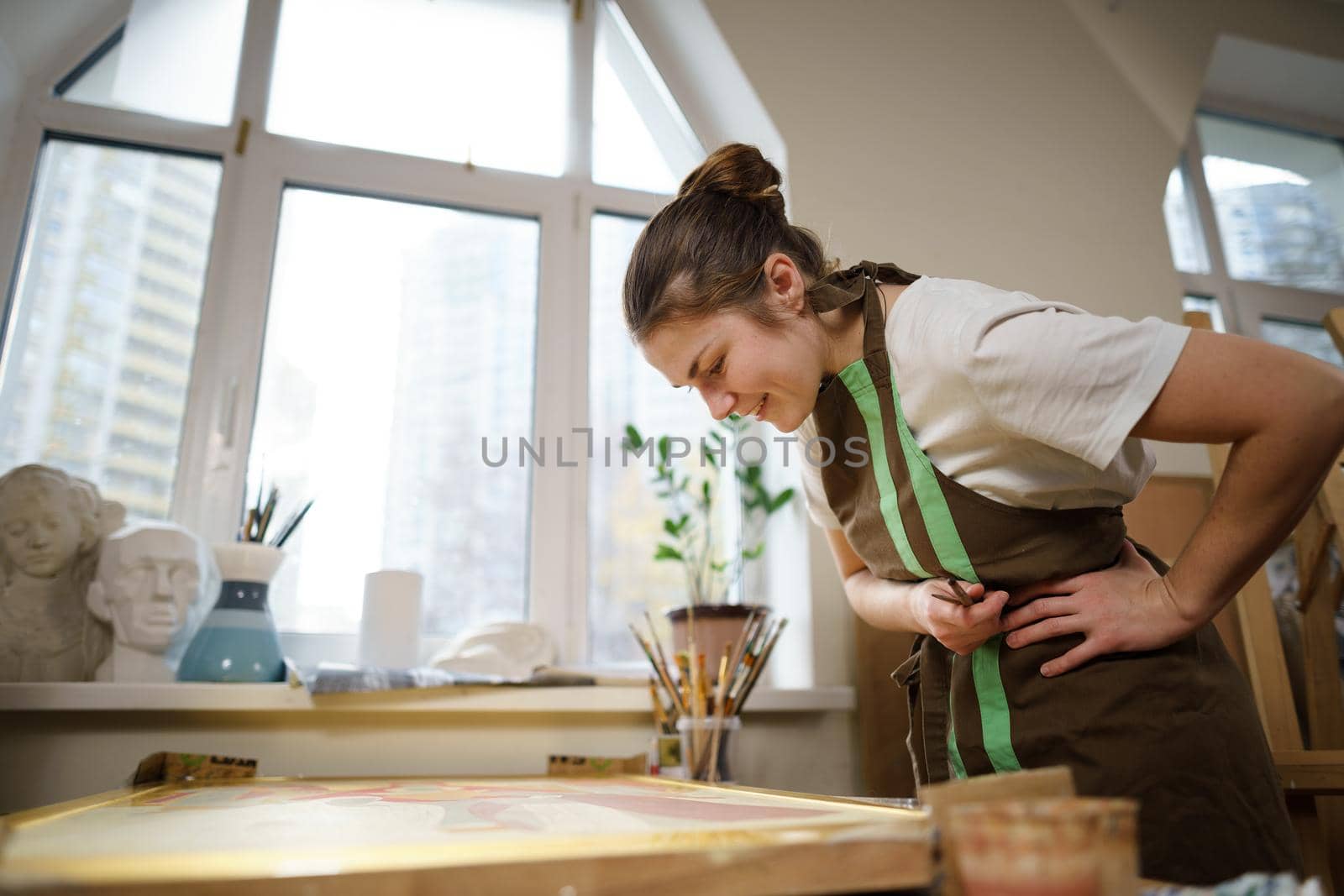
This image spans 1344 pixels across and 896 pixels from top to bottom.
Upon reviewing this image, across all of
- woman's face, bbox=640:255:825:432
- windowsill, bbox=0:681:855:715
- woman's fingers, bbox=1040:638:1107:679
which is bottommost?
windowsill, bbox=0:681:855:715

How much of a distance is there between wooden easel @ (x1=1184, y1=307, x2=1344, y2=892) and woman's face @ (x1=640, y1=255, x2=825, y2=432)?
2.65 ft

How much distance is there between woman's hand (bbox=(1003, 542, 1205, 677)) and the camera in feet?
Result: 2.73

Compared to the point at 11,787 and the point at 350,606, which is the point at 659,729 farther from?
the point at 11,787

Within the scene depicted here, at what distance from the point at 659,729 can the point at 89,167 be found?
5.36ft

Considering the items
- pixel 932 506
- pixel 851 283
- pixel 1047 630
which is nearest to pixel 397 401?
pixel 851 283

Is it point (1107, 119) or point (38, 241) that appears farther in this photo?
point (1107, 119)

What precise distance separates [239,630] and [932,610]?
1.12 m

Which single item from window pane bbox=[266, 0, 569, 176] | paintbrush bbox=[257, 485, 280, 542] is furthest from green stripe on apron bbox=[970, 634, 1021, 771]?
window pane bbox=[266, 0, 569, 176]

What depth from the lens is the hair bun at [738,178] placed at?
103cm

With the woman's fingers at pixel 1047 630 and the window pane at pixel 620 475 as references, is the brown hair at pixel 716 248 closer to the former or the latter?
the woman's fingers at pixel 1047 630

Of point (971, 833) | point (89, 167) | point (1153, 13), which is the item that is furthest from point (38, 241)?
point (1153, 13)

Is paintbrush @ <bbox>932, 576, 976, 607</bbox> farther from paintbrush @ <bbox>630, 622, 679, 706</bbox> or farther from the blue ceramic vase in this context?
the blue ceramic vase

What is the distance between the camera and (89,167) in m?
1.84

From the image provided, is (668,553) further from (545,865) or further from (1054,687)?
(545,865)
